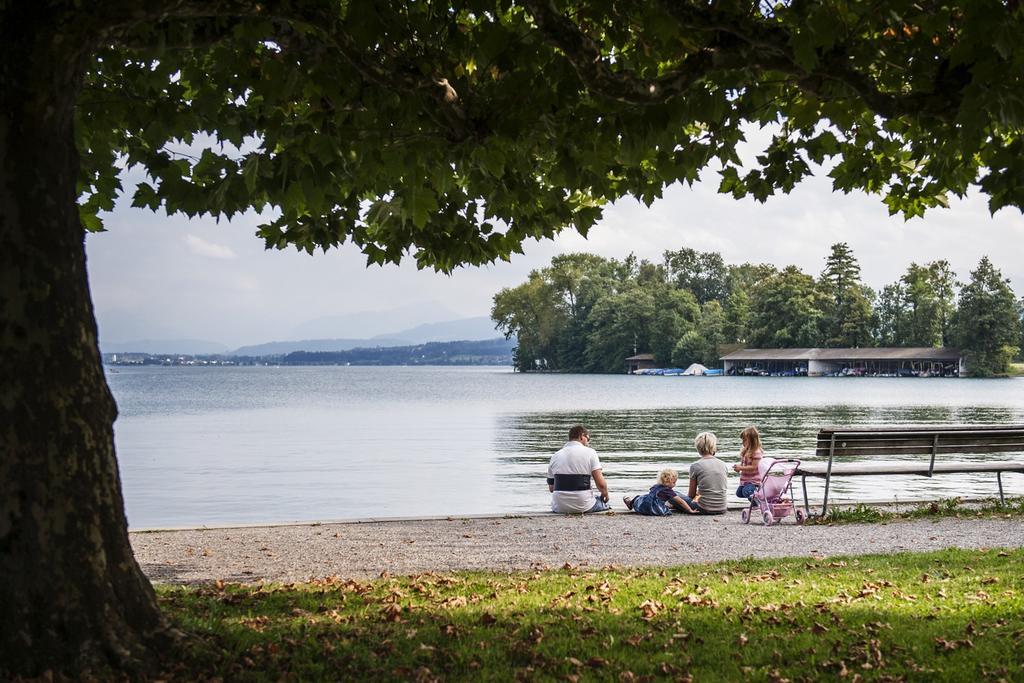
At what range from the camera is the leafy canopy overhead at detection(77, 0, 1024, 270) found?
579 cm

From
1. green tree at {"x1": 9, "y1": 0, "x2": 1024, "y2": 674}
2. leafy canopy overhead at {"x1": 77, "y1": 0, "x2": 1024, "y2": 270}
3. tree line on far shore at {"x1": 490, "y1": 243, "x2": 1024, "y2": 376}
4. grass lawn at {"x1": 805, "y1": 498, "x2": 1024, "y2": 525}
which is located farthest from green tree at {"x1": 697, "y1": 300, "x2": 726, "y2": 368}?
leafy canopy overhead at {"x1": 77, "y1": 0, "x2": 1024, "y2": 270}

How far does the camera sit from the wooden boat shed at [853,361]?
13450 centimetres

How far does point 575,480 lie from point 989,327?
13326cm

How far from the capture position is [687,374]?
155m

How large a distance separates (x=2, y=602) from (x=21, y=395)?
0.99m

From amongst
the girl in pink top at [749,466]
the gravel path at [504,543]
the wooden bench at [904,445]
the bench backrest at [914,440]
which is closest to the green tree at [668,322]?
the bench backrest at [914,440]

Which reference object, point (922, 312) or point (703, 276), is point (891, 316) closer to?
point (922, 312)

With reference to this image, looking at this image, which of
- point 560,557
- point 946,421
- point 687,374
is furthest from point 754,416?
point 687,374

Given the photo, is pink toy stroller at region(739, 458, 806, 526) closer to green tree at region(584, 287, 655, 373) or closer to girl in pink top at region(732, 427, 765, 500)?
girl in pink top at region(732, 427, 765, 500)

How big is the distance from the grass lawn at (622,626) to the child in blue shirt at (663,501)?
14.6 feet

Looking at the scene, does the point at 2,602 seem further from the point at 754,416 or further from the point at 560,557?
the point at 754,416

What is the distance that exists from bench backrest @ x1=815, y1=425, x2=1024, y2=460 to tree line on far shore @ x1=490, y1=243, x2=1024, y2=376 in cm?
12955

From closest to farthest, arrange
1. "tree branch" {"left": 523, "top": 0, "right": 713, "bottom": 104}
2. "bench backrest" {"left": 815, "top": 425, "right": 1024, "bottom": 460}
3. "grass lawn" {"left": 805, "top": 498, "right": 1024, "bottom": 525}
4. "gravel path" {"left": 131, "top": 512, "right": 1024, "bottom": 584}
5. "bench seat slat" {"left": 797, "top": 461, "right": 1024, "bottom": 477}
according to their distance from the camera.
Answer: "tree branch" {"left": 523, "top": 0, "right": 713, "bottom": 104} < "gravel path" {"left": 131, "top": 512, "right": 1024, "bottom": 584} < "grass lawn" {"left": 805, "top": 498, "right": 1024, "bottom": 525} < "bench seat slat" {"left": 797, "top": 461, "right": 1024, "bottom": 477} < "bench backrest" {"left": 815, "top": 425, "right": 1024, "bottom": 460}

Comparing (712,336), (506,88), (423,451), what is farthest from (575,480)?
(712,336)
